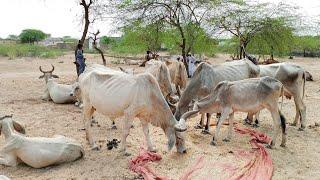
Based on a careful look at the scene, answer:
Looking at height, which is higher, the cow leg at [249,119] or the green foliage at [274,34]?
the green foliage at [274,34]

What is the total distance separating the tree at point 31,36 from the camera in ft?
235

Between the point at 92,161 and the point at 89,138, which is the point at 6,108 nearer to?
the point at 89,138

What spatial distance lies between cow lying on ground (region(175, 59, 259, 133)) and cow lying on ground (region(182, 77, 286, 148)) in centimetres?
83

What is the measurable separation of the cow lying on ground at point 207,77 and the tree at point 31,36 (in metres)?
64.6

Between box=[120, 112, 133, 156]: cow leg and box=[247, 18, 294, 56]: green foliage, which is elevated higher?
box=[247, 18, 294, 56]: green foliage

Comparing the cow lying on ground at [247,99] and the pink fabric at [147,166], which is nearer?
the pink fabric at [147,166]

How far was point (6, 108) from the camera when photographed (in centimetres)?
1135

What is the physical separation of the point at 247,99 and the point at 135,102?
2297 mm

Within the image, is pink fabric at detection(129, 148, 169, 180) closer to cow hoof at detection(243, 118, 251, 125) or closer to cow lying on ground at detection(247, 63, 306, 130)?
cow hoof at detection(243, 118, 251, 125)

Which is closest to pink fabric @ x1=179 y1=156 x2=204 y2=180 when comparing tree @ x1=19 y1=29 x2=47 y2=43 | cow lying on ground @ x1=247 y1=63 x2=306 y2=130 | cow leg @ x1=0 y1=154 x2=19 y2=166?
cow leg @ x1=0 y1=154 x2=19 y2=166

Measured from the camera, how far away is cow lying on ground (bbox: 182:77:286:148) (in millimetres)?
7902

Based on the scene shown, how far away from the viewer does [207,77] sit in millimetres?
9469

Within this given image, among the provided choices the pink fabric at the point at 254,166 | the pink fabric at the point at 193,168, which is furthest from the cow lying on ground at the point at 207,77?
the pink fabric at the point at 193,168

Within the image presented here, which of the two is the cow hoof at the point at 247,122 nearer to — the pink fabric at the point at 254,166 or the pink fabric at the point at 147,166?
the pink fabric at the point at 254,166
